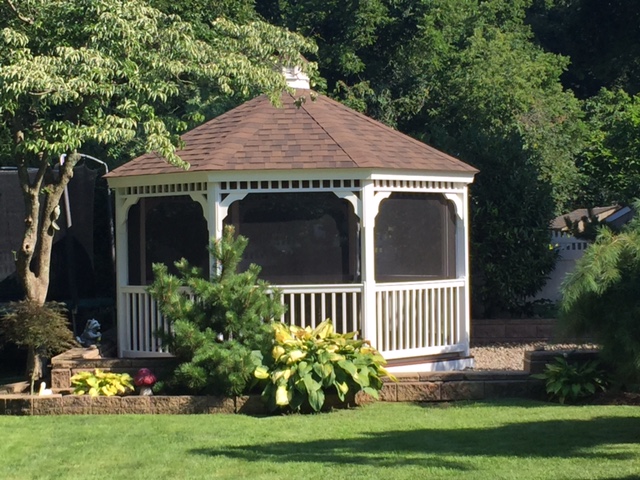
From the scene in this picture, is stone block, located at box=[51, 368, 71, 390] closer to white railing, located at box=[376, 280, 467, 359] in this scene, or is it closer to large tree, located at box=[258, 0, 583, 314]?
white railing, located at box=[376, 280, 467, 359]

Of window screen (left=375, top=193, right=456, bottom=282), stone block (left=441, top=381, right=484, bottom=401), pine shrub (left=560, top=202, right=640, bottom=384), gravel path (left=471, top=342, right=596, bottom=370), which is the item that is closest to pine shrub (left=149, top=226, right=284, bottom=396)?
stone block (left=441, top=381, right=484, bottom=401)

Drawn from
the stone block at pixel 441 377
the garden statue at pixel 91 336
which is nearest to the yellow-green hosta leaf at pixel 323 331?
the stone block at pixel 441 377

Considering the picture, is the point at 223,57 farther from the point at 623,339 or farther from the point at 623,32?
the point at 623,32

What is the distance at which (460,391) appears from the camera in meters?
11.2

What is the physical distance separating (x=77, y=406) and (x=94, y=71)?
11.9 feet

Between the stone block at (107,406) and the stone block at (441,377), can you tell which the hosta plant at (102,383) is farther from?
the stone block at (441,377)

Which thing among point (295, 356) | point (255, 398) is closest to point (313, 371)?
point (295, 356)

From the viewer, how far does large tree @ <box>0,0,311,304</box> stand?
10414 mm

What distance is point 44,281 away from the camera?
12.7 metres

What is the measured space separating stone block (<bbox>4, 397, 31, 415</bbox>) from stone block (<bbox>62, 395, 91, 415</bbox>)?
1.27ft

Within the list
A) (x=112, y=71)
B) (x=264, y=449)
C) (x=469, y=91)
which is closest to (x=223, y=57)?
(x=112, y=71)

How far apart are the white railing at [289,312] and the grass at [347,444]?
1.95 m

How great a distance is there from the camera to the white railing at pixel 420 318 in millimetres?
12680

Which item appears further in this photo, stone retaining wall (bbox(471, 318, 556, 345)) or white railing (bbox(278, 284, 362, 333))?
stone retaining wall (bbox(471, 318, 556, 345))
